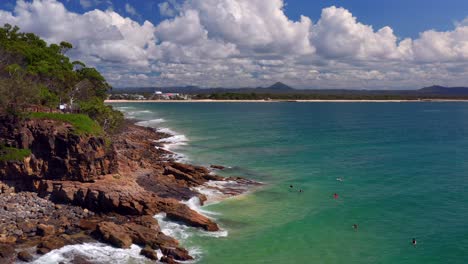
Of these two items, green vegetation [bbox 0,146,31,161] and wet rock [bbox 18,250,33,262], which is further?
green vegetation [bbox 0,146,31,161]

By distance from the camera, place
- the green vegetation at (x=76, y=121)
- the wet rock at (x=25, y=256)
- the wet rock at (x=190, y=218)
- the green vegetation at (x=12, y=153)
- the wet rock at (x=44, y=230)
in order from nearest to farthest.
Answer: the wet rock at (x=25, y=256) → the wet rock at (x=44, y=230) → the wet rock at (x=190, y=218) → the green vegetation at (x=12, y=153) → the green vegetation at (x=76, y=121)

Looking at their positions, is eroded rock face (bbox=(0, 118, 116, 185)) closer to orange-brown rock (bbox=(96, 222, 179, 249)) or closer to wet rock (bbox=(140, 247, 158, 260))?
orange-brown rock (bbox=(96, 222, 179, 249))

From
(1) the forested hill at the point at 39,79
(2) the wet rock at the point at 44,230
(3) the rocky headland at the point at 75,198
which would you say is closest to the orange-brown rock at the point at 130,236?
(3) the rocky headland at the point at 75,198

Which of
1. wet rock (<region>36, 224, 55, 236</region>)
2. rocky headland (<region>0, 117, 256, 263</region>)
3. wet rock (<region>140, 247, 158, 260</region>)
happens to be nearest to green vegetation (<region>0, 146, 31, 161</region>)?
rocky headland (<region>0, 117, 256, 263</region>)

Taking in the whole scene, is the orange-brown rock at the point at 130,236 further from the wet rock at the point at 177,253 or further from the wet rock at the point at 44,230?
the wet rock at the point at 44,230

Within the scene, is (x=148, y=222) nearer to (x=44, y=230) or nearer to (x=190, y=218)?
(x=190, y=218)

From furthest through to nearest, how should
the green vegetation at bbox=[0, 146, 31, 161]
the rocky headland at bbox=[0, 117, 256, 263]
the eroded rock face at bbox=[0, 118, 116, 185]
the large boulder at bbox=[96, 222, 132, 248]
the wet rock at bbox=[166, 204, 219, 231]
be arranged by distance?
the eroded rock face at bbox=[0, 118, 116, 185], the green vegetation at bbox=[0, 146, 31, 161], the wet rock at bbox=[166, 204, 219, 231], the rocky headland at bbox=[0, 117, 256, 263], the large boulder at bbox=[96, 222, 132, 248]
